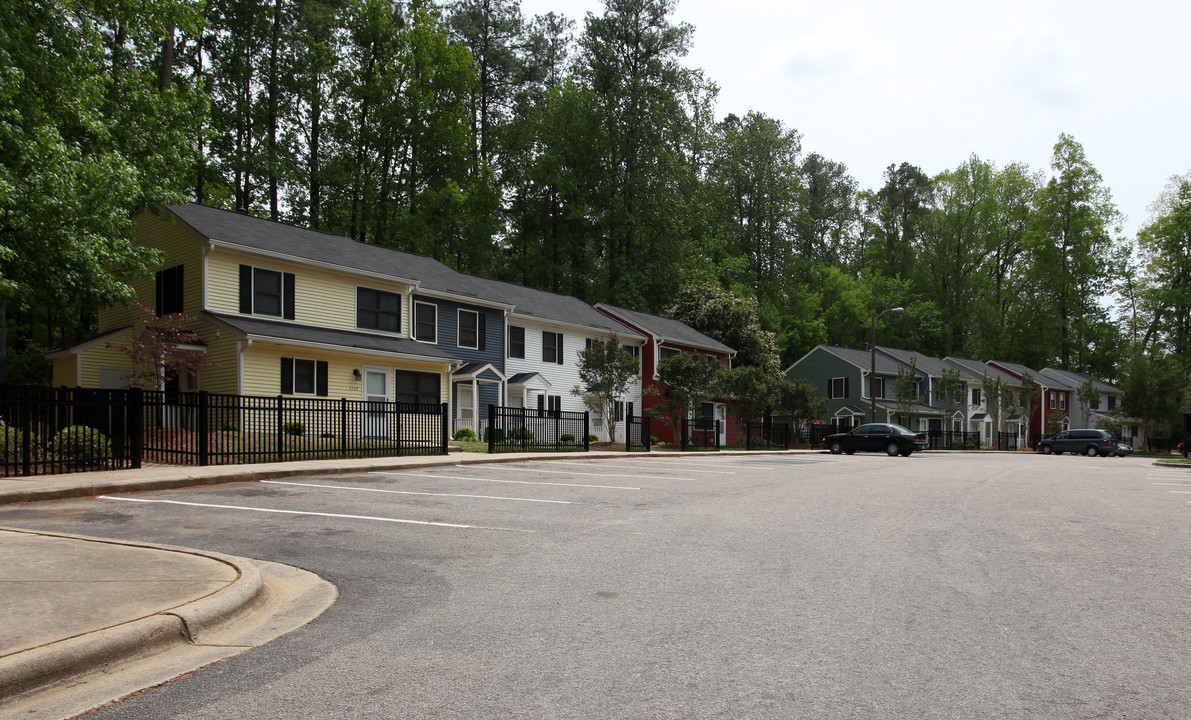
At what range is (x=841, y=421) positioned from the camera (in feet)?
206

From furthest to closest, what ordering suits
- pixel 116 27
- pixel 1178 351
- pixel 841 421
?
pixel 1178 351, pixel 841 421, pixel 116 27

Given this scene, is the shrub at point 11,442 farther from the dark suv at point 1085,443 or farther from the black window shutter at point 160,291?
the dark suv at point 1085,443

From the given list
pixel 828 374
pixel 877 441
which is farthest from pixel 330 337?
pixel 828 374

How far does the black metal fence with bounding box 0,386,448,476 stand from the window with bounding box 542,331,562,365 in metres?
15.6

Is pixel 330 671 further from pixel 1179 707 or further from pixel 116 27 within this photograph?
pixel 116 27

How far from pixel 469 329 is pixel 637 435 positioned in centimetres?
1126

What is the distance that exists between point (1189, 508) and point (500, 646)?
13278 millimetres

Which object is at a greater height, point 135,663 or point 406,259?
point 406,259

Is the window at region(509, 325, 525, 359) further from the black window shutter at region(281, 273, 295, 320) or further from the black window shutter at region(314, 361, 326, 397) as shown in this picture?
the black window shutter at region(281, 273, 295, 320)

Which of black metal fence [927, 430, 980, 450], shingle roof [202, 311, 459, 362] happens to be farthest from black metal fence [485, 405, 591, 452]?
black metal fence [927, 430, 980, 450]

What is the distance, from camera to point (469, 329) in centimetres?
3381

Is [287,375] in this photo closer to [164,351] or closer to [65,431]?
[164,351]

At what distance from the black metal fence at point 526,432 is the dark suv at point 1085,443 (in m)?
34.0

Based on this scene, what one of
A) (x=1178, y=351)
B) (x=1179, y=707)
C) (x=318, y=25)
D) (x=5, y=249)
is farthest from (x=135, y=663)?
(x=1178, y=351)
